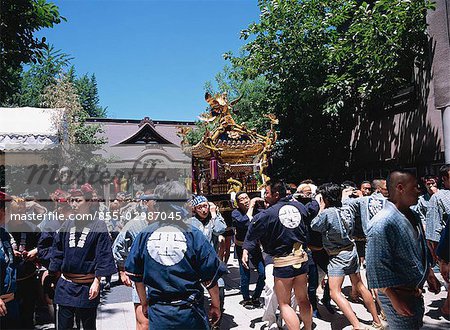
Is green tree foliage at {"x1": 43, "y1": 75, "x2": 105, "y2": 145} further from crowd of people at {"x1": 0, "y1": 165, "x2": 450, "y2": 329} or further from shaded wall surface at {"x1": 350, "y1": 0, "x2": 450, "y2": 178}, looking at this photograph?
shaded wall surface at {"x1": 350, "y1": 0, "x2": 450, "y2": 178}

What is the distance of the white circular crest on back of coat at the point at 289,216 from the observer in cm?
398

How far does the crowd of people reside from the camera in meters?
2.56

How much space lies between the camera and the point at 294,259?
12.9 feet

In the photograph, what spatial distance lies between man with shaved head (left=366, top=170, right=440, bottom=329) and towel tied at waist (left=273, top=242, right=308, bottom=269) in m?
1.37

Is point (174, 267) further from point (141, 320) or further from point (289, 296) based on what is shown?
point (289, 296)

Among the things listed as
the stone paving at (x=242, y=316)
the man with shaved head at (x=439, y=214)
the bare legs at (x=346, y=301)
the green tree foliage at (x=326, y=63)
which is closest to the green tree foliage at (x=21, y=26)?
the stone paving at (x=242, y=316)

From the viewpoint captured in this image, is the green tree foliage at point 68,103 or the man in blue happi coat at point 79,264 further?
the green tree foliage at point 68,103

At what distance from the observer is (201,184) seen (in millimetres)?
9273

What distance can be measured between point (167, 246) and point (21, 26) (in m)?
5.14

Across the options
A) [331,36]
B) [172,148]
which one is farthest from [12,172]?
[172,148]

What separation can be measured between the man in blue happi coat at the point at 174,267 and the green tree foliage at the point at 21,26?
449 cm

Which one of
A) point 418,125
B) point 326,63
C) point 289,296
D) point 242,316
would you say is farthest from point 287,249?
point 326,63

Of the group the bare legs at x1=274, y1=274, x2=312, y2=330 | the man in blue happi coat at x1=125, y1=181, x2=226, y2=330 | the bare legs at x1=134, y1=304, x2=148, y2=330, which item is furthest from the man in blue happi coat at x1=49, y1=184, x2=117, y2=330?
the bare legs at x1=274, y1=274, x2=312, y2=330

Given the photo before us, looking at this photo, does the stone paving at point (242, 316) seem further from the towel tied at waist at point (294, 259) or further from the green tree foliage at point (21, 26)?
the green tree foliage at point (21, 26)
